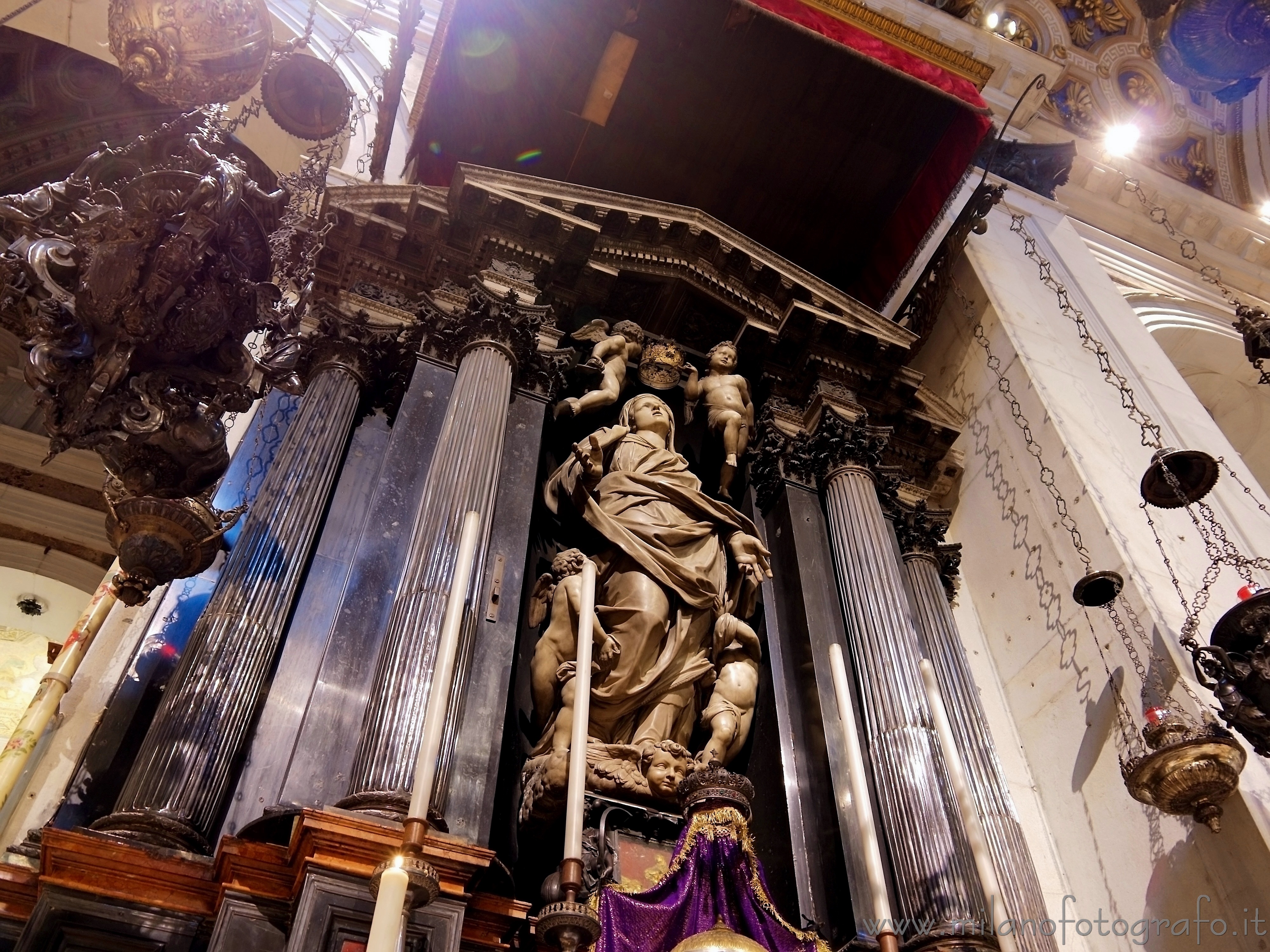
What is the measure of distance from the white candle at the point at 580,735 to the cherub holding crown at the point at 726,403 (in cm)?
324

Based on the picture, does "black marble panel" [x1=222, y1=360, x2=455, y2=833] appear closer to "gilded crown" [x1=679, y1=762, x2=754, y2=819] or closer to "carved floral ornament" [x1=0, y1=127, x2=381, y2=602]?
"carved floral ornament" [x1=0, y1=127, x2=381, y2=602]

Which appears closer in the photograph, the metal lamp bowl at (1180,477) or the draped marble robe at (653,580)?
the draped marble robe at (653,580)

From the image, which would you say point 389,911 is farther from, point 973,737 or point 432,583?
point 973,737

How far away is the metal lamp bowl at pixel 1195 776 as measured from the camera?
4.35 meters

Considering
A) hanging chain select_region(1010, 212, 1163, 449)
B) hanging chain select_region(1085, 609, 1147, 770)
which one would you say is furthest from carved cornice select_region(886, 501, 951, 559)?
hanging chain select_region(1010, 212, 1163, 449)

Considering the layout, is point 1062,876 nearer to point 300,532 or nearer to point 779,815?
point 779,815

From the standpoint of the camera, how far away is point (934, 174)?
7.97 metres

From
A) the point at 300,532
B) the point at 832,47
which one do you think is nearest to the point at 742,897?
the point at 300,532

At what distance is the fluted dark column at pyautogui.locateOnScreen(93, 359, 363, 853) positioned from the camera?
3.27 m

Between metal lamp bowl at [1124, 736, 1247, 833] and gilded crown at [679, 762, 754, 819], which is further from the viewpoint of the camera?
metal lamp bowl at [1124, 736, 1247, 833]

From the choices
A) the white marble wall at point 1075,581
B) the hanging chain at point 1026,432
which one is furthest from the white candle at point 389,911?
the hanging chain at point 1026,432

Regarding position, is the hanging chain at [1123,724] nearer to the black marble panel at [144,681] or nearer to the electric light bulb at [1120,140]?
the black marble panel at [144,681]

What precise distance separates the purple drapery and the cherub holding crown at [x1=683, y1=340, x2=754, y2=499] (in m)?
2.92

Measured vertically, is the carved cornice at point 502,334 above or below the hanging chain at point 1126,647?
above
